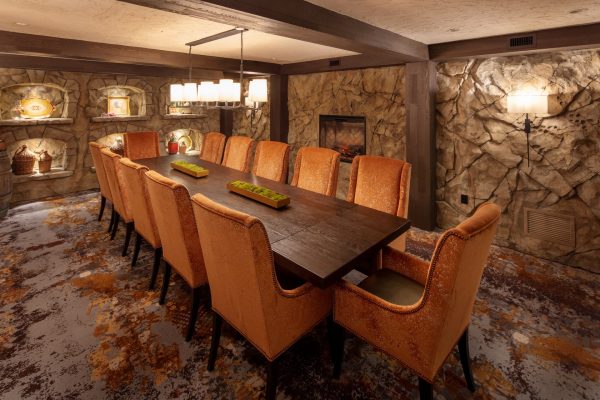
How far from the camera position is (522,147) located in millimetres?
3199

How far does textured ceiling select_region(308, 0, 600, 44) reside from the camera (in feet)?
6.84

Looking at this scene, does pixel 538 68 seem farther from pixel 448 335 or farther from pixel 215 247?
pixel 215 247

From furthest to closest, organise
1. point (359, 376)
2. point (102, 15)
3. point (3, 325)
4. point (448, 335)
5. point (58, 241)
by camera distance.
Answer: point (58, 241)
point (102, 15)
point (3, 325)
point (359, 376)
point (448, 335)

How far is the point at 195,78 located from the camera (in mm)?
6363

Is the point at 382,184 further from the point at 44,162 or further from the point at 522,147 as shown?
the point at 44,162

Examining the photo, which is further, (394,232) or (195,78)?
(195,78)

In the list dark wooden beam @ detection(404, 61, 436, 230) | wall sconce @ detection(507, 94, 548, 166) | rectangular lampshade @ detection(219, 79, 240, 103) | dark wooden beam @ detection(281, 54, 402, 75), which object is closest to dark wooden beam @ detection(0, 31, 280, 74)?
dark wooden beam @ detection(281, 54, 402, 75)

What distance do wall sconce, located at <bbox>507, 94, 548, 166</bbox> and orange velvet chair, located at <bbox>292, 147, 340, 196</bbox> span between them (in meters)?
1.68

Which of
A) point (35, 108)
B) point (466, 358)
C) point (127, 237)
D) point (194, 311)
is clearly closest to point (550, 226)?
point (466, 358)

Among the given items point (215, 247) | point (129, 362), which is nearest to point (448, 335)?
point (215, 247)

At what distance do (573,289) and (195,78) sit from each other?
6347 millimetres

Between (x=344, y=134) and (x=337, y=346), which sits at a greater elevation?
(x=344, y=134)

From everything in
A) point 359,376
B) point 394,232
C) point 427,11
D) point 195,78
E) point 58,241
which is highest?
point 195,78

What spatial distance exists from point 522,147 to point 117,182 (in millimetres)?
3781
